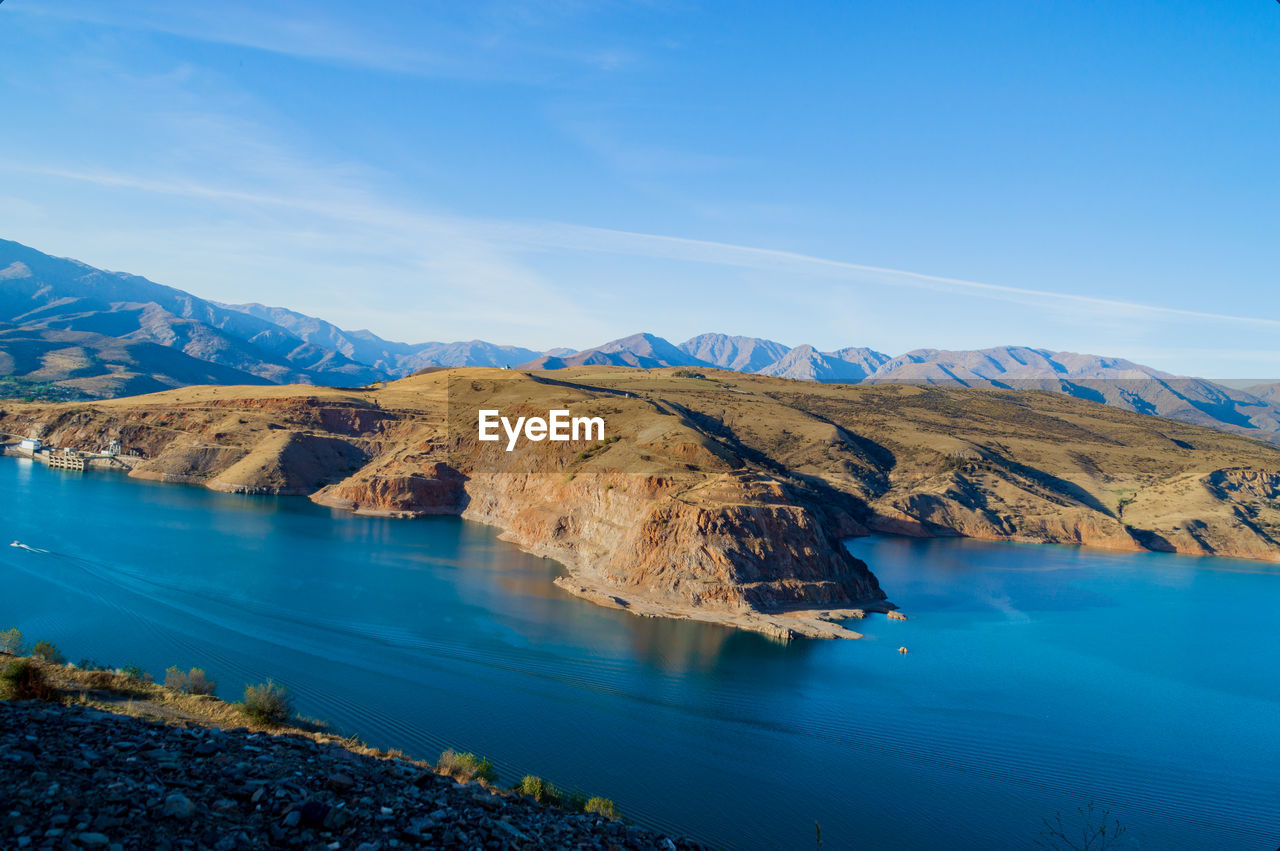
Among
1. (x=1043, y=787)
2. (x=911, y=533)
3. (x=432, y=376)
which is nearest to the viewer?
(x=1043, y=787)

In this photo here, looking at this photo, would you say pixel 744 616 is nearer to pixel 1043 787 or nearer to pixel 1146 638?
pixel 1043 787

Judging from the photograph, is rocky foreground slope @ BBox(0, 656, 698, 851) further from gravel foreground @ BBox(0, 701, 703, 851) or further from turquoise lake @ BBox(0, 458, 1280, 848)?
turquoise lake @ BBox(0, 458, 1280, 848)

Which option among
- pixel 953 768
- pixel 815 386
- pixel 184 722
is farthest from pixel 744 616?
pixel 815 386

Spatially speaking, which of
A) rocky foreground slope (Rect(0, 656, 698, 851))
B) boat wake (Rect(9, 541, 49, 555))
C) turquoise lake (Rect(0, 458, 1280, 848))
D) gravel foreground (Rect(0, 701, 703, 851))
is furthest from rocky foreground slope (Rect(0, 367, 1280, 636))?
rocky foreground slope (Rect(0, 656, 698, 851))

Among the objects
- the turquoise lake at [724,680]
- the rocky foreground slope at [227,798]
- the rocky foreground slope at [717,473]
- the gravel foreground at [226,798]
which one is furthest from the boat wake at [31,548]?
the gravel foreground at [226,798]

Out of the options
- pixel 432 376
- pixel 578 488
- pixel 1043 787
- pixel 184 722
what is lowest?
pixel 1043 787

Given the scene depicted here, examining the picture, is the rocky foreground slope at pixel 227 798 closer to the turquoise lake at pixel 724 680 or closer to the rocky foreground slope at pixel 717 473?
the turquoise lake at pixel 724 680
